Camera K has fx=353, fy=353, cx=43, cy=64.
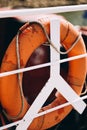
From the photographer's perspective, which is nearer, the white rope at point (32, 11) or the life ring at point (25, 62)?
the white rope at point (32, 11)

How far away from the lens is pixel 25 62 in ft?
5.76

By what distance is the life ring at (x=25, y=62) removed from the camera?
5.62 feet

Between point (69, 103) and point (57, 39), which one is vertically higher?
point (57, 39)

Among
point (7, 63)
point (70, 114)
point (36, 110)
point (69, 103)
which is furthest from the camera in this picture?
point (70, 114)

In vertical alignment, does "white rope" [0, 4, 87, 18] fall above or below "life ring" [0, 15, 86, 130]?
above

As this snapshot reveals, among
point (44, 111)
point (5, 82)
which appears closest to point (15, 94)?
point (5, 82)

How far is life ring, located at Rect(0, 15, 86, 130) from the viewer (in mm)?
1713

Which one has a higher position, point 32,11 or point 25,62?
point 32,11

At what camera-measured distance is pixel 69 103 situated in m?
1.98

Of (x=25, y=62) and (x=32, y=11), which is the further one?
(x=25, y=62)

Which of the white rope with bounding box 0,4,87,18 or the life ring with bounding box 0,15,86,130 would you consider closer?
the white rope with bounding box 0,4,87,18

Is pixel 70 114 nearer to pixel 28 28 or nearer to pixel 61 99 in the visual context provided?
pixel 61 99

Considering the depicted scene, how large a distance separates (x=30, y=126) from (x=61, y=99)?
0.81 ft

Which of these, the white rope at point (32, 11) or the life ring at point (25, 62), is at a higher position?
the white rope at point (32, 11)
